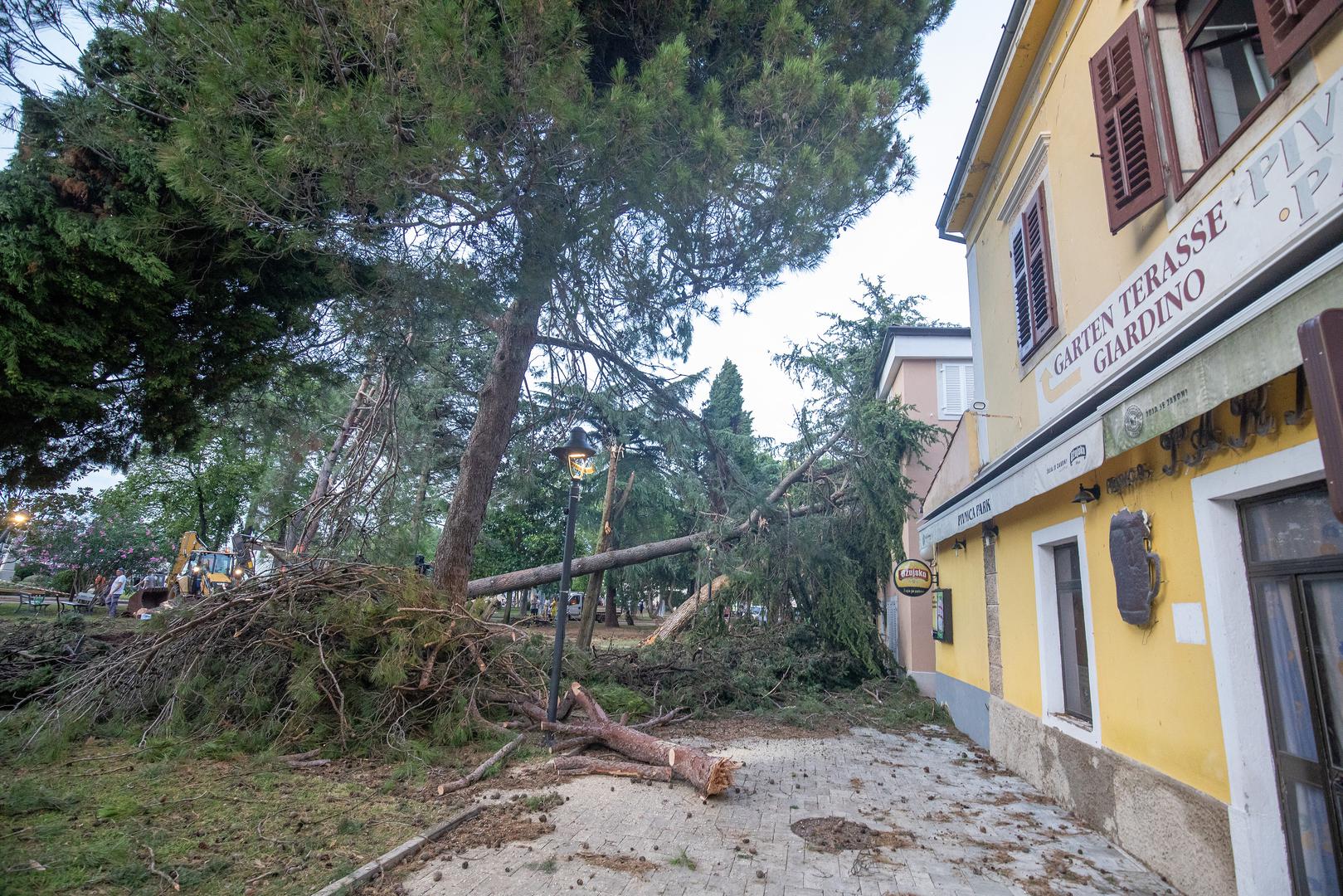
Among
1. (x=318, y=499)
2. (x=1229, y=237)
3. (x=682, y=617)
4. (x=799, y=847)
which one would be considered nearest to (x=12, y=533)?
(x=318, y=499)

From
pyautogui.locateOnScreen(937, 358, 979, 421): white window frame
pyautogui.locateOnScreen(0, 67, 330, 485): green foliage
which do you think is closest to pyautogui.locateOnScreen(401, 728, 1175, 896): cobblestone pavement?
pyautogui.locateOnScreen(0, 67, 330, 485): green foliage

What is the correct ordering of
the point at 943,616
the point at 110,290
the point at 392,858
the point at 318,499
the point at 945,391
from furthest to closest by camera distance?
the point at 945,391 < the point at 943,616 < the point at 318,499 < the point at 110,290 < the point at 392,858

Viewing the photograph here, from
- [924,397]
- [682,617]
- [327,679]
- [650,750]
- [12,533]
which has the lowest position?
[650,750]

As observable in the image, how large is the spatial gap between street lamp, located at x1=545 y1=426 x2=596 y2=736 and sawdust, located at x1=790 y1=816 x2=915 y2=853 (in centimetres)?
308

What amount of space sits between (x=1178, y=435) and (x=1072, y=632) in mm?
2615

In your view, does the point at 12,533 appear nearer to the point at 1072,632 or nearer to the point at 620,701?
the point at 620,701

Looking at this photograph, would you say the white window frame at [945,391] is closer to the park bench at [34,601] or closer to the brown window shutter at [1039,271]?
the brown window shutter at [1039,271]

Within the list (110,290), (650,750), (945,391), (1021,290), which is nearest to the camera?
(110,290)

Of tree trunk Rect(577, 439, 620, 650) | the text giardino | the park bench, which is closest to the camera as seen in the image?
the text giardino

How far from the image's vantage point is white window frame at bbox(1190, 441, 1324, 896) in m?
3.12

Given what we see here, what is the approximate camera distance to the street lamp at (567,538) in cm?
705

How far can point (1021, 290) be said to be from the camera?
Result: 6.66 meters

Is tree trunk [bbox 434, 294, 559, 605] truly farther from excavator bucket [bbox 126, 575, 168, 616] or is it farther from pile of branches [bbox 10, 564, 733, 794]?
excavator bucket [bbox 126, 575, 168, 616]

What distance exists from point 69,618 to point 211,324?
6368mm
